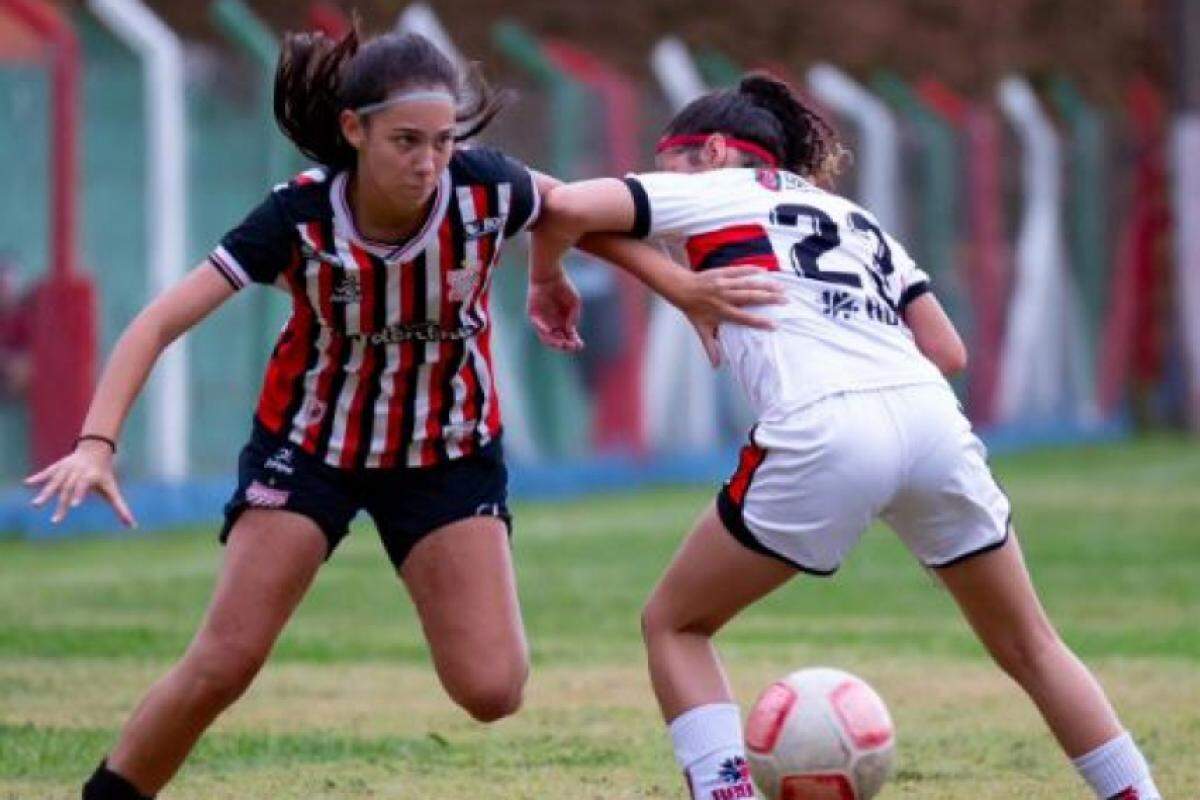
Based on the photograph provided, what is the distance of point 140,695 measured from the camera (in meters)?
9.50

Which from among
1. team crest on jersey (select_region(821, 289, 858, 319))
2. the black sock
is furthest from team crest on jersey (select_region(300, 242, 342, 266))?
the black sock

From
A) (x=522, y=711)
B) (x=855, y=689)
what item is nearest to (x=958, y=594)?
(x=855, y=689)

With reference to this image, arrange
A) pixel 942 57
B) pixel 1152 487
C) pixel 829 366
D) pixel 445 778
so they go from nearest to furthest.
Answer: pixel 829 366
pixel 445 778
pixel 1152 487
pixel 942 57

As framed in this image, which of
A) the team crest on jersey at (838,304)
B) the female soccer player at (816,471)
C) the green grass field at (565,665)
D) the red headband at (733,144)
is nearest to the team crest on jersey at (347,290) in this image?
the female soccer player at (816,471)

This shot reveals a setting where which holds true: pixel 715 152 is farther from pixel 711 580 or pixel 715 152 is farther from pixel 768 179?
pixel 711 580

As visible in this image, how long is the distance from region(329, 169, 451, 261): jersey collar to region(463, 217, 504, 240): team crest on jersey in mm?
78

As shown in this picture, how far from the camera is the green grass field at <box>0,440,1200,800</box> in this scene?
787 cm

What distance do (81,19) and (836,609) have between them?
23.5ft

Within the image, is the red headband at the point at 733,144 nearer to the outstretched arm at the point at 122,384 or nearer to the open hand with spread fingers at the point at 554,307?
the open hand with spread fingers at the point at 554,307

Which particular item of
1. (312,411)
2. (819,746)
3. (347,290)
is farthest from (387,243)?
(819,746)

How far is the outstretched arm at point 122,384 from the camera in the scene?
6113mm

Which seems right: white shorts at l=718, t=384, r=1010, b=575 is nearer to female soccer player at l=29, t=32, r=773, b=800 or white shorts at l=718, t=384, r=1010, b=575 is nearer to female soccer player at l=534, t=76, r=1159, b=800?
female soccer player at l=534, t=76, r=1159, b=800

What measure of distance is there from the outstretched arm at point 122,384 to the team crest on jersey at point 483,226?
0.59 meters

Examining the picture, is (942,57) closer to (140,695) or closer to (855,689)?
(140,695)
